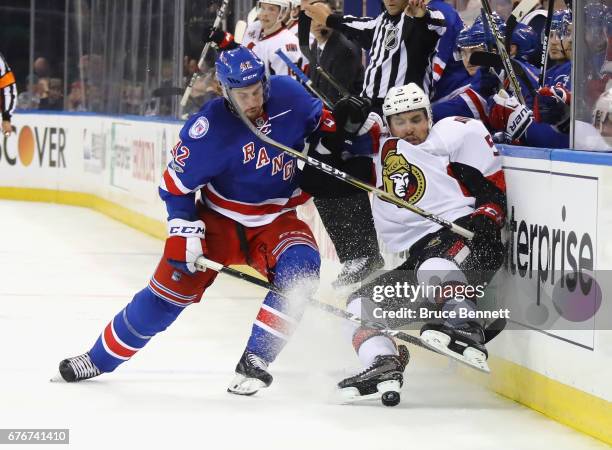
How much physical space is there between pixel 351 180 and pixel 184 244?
587 mm

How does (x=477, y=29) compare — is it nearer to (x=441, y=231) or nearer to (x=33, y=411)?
(x=441, y=231)

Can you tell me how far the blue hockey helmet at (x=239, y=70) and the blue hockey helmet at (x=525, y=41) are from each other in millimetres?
1169

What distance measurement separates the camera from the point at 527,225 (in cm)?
388

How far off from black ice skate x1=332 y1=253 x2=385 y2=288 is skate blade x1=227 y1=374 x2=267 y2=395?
2.02 feet

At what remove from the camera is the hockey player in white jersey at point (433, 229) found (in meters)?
3.79

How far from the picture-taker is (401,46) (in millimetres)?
4719

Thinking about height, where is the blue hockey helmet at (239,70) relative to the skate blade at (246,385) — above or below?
above

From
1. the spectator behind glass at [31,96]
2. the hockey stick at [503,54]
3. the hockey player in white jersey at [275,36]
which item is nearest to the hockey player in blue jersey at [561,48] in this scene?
the hockey stick at [503,54]

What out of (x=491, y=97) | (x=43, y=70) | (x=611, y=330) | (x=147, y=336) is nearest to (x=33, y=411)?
(x=147, y=336)

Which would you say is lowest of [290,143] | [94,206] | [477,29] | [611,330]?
[94,206]

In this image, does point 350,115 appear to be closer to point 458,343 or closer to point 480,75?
point 480,75

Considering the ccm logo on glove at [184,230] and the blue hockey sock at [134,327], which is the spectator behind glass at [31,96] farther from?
the ccm logo on glove at [184,230]

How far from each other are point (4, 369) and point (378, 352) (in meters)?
1.39

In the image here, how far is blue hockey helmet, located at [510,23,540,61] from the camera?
4.56 m
